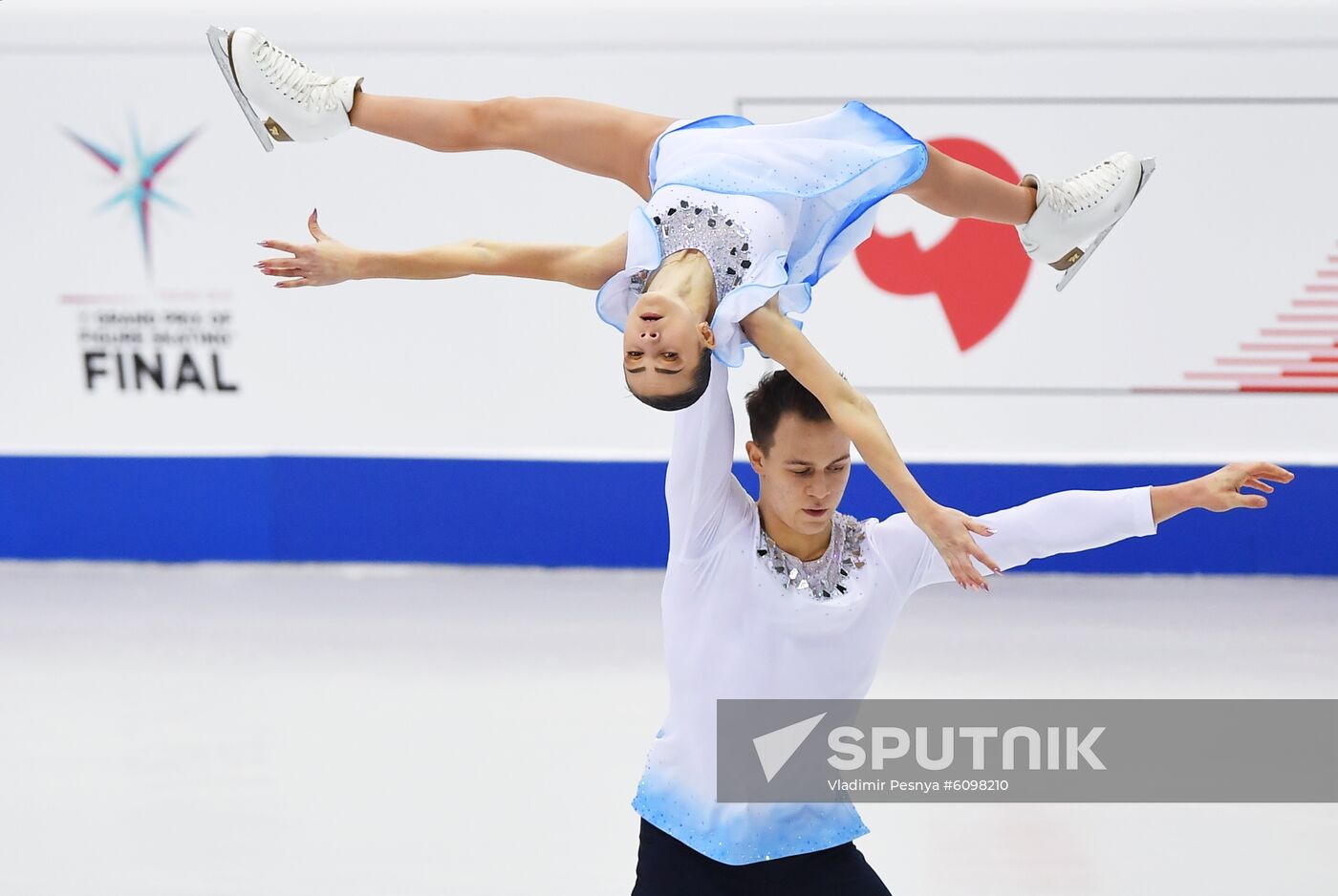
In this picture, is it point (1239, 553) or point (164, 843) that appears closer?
point (164, 843)

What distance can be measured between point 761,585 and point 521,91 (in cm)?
394

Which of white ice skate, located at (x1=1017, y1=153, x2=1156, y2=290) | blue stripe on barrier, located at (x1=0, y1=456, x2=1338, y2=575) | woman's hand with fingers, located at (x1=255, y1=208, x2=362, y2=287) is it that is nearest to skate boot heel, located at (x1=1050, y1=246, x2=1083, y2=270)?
white ice skate, located at (x1=1017, y1=153, x2=1156, y2=290)

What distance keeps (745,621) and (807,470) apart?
0.23m

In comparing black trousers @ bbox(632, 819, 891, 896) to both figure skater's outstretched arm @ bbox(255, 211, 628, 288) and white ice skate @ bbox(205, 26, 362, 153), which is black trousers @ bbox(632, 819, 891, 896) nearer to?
figure skater's outstretched arm @ bbox(255, 211, 628, 288)

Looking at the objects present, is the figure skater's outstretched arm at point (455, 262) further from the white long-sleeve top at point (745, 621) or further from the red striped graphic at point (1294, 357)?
the red striped graphic at point (1294, 357)

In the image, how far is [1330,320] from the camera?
17.7 feet

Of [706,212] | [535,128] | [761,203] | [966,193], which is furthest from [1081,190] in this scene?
[535,128]

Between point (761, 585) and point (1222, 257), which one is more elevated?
point (1222, 257)

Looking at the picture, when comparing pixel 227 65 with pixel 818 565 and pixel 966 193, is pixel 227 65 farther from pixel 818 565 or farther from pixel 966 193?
pixel 818 565

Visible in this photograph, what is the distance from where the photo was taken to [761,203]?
261 centimetres

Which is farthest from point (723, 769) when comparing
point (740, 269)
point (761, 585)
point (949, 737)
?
point (740, 269)

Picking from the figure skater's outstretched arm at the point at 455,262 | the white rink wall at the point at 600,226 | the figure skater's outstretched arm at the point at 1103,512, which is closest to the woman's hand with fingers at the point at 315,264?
the figure skater's outstretched arm at the point at 455,262

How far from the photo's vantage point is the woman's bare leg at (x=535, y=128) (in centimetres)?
297

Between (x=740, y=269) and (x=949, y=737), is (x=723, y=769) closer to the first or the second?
(x=949, y=737)
